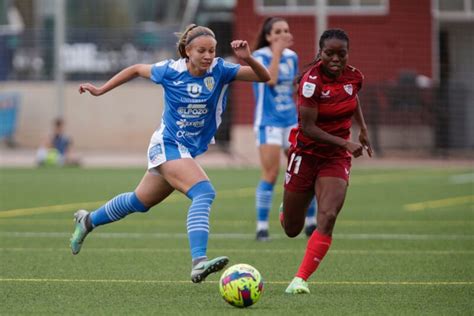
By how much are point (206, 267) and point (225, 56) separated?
859 inches

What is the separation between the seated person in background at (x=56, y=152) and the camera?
2670 cm

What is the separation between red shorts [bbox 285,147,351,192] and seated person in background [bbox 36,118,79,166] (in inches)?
712

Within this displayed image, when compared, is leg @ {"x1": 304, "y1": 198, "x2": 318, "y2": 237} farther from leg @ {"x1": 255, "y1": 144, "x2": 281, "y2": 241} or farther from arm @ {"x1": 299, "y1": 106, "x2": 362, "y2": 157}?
arm @ {"x1": 299, "y1": 106, "x2": 362, "y2": 157}

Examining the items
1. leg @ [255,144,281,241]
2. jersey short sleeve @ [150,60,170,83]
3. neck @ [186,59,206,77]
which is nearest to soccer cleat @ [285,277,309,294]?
neck @ [186,59,206,77]

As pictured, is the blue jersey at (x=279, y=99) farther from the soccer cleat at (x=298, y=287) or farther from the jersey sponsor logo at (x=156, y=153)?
the soccer cleat at (x=298, y=287)

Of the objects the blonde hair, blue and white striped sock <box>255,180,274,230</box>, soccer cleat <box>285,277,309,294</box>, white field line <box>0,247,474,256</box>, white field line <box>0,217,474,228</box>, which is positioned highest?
the blonde hair

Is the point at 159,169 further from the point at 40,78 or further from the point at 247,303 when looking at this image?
the point at 40,78

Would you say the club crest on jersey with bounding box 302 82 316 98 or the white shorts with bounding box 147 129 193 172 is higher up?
the club crest on jersey with bounding box 302 82 316 98

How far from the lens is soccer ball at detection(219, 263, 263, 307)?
7793 millimetres

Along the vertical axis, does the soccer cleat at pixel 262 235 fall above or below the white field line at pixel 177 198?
above

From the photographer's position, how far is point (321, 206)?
860 cm

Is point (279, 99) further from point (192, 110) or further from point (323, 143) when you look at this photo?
point (323, 143)

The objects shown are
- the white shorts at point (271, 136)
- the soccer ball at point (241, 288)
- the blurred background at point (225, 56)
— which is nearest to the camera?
the soccer ball at point (241, 288)

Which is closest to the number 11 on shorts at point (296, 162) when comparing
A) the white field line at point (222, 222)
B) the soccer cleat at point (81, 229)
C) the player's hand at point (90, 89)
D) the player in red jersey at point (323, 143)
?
the player in red jersey at point (323, 143)
